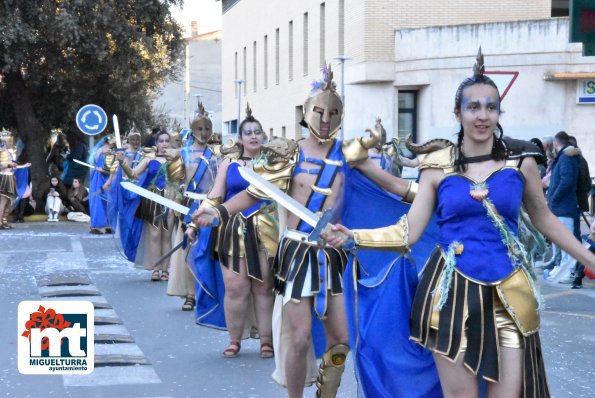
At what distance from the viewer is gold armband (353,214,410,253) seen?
187 inches

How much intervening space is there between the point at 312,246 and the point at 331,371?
2.26 feet

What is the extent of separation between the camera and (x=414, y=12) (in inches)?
1313

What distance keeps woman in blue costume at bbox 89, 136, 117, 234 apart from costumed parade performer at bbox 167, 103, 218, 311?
8.29m

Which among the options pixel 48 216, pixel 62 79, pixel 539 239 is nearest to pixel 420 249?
pixel 539 239

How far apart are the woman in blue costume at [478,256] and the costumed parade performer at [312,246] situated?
1.59 meters

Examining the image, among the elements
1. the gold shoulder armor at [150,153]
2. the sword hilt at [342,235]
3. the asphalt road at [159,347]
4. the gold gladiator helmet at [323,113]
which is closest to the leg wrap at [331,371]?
the asphalt road at [159,347]

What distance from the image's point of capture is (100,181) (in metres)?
21.3

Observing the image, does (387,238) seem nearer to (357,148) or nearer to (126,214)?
(357,148)

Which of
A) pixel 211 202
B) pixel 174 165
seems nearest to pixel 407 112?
pixel 174 165

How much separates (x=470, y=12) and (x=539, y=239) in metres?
29.4

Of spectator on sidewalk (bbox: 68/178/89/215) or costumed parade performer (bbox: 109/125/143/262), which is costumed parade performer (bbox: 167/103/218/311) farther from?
spectator on sidewalk (bbox: 68/178/89/215)

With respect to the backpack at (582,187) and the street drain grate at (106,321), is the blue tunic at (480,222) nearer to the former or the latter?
the street drain grate at (106,321)

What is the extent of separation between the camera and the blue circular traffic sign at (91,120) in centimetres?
2278

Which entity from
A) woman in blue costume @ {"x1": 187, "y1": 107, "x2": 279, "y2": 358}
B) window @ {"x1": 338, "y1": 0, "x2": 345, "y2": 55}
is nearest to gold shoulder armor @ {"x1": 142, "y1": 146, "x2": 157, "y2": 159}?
woman in blue costume @ {"x1": 187, "y1": 107, "x2": 279, "y2": 358}
